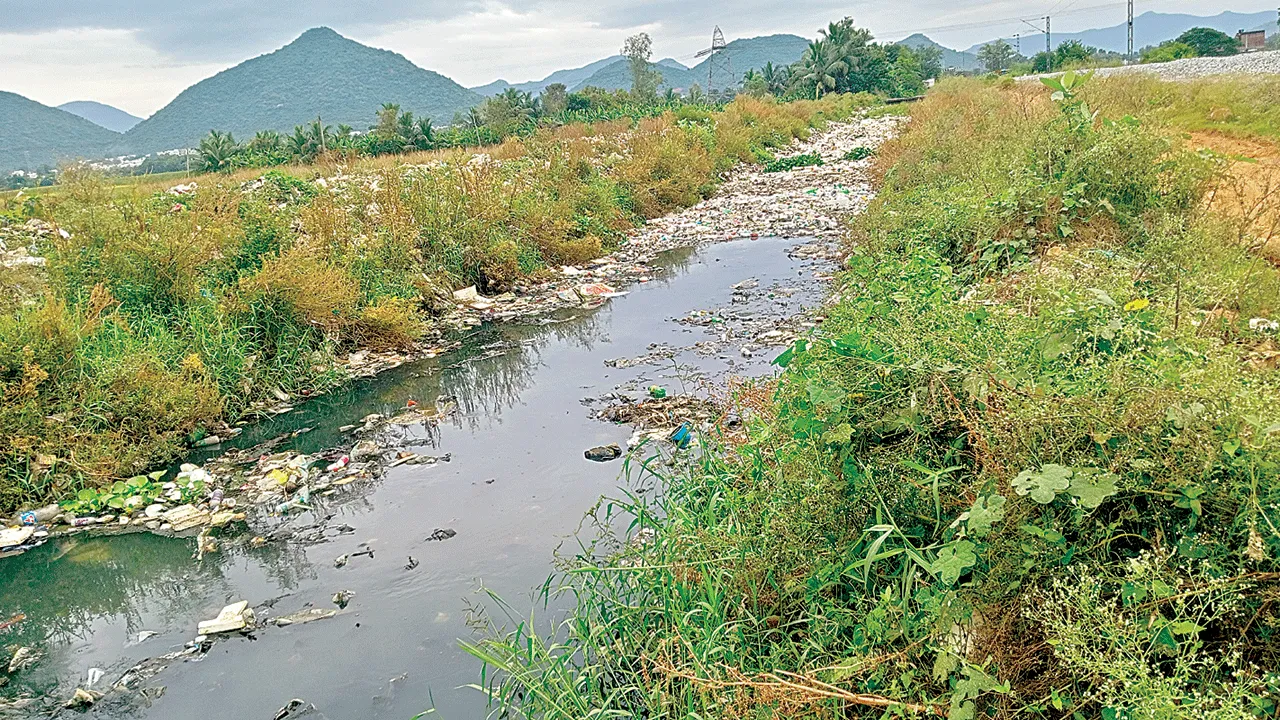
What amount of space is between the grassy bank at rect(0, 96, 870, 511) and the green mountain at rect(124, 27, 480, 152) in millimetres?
78648

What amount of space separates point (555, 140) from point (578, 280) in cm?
597

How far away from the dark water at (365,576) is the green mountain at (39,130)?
54782 millimetres

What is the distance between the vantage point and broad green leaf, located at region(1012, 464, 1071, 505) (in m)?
1.71

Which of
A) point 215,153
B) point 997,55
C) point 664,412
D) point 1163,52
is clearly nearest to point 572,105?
point 215,153

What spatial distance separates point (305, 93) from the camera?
98.6m

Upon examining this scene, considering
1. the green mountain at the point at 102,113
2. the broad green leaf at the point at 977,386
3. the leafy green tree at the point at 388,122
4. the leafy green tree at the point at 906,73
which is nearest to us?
the broad green leaf at the point at 977,386

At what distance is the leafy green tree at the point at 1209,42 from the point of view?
34.7 metres

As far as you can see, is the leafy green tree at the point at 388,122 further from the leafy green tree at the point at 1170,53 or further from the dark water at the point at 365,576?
the leafy green tree at the point at 1170,53

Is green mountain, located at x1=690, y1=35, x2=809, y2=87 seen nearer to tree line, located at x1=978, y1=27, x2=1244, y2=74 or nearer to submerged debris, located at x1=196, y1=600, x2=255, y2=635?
tree line, located at x1=978, y1=27, x2=1244, y2=74

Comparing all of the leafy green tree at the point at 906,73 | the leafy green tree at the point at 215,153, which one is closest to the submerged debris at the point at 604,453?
the leafy green tree at the point at 215,153

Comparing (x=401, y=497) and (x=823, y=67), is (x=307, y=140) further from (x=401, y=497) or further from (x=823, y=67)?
(x=823, y=67)

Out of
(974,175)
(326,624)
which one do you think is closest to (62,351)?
(326,624)

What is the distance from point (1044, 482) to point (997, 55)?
66.5m

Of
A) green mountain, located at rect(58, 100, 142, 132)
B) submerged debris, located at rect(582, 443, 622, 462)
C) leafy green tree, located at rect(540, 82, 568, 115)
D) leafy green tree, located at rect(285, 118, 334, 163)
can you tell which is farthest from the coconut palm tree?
green mountain, located at rect(58, 100, 142, 132)
